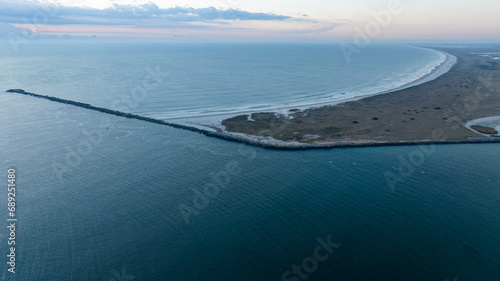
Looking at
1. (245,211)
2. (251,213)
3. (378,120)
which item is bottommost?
(378,120)

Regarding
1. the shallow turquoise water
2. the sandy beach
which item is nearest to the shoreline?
the sandy beach

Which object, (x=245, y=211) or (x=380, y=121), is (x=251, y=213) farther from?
(x=380, y=121)

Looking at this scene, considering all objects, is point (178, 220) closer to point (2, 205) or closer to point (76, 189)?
point (76, 189)

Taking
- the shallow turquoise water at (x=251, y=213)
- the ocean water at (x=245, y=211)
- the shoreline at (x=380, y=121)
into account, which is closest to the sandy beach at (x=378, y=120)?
the shoreline at (x=380, y=121)

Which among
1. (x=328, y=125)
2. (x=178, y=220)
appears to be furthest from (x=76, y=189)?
(x=328, y=125)

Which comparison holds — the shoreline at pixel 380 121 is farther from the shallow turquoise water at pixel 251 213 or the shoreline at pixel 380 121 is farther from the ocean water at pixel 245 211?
the shallow turquoise water at pixel 251 213

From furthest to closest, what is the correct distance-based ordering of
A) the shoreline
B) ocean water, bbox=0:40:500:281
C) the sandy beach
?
the sandy beach, the shoreline, ocean water, bbox=0:40:500:281

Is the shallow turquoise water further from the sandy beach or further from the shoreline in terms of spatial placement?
the sandy beach

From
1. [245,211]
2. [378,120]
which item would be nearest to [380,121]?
[378,120]
